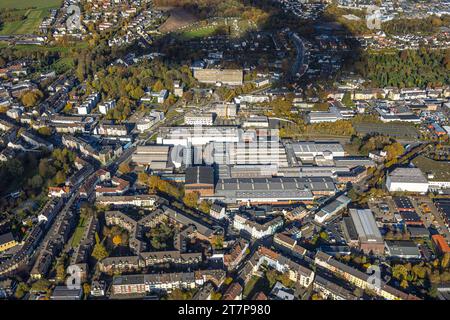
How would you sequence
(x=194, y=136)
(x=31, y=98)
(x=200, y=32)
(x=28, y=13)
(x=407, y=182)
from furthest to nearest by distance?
(x=28, y=13) → (x=200, y=32) → (x=31, y=98) → (x=194, y=136) → (x=407, y=182)

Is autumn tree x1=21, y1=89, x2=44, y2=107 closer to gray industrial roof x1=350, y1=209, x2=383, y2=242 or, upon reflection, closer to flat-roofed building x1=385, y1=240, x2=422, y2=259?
gray industrial roof x1=350, y1=209, x2=383, y2=242

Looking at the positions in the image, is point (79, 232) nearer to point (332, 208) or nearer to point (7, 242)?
point (7, 242)

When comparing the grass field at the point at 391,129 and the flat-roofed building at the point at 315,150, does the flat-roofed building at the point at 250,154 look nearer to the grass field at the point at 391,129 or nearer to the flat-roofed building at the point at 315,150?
the flat-roofed building at the point at 315,150

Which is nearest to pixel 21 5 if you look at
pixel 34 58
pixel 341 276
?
pixel 34 58

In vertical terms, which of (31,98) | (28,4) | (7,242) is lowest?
(7,242)

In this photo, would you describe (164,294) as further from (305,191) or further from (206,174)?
(305,191)

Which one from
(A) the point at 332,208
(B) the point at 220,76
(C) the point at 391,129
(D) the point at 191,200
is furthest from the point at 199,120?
(C) the point at 391,129

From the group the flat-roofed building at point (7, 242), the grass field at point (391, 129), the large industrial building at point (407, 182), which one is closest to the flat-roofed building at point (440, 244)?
the large industrial building at point (407, 182)

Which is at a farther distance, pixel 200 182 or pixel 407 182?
pixel 407 182

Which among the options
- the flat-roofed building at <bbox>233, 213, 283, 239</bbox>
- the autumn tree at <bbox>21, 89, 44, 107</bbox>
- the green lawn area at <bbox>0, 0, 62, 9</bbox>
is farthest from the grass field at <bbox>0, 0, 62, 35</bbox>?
the flat-roofed building at <bbox>233, 213, 283, 239</bbox>
